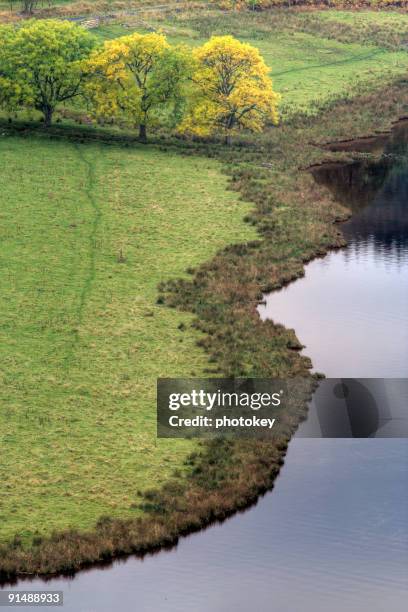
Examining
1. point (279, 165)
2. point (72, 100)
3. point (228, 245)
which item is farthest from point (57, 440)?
point (72, 100)

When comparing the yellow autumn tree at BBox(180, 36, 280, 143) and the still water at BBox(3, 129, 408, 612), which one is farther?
the yellow autumn tree at BBox(180, 36, 280, 143)

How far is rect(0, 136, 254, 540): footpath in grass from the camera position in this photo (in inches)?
1800

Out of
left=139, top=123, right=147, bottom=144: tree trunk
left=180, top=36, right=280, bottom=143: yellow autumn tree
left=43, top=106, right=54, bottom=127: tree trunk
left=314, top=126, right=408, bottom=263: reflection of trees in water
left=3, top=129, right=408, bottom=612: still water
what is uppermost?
left=180, top=36, right=280, bottom=143: yellow autumn tree

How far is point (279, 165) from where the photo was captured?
3745 inches

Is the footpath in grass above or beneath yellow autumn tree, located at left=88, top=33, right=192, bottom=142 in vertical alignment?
beneath

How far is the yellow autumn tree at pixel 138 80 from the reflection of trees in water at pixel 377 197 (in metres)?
15.5

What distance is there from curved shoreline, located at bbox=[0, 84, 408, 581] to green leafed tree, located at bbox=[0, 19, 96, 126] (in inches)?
777

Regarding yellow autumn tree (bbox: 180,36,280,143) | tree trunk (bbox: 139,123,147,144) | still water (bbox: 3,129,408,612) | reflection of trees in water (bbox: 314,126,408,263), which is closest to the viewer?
still water (bbox: 3,129,408,612)

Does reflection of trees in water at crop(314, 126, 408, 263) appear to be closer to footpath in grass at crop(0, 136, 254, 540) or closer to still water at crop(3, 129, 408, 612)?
footpath in grass at crop(0, 136, 254, 540)

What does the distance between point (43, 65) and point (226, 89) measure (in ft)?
53.9

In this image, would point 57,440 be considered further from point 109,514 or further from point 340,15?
point 340,15

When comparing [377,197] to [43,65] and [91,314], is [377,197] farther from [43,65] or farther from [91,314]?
[91,314]

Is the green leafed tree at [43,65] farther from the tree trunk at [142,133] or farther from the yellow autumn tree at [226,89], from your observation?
the yellow autumn tree at [226,89]

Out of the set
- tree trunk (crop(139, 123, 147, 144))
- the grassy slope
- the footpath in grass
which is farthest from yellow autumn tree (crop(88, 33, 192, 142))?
the grassy slope
